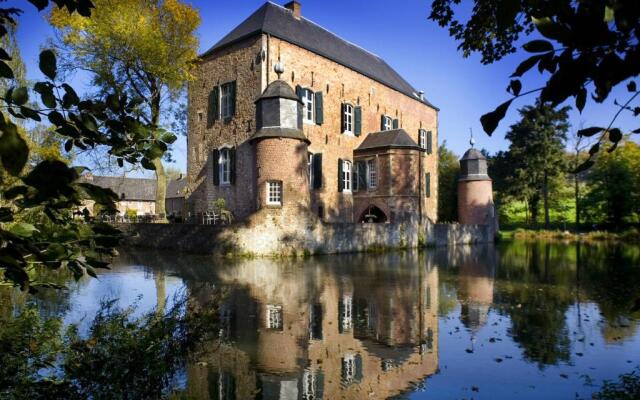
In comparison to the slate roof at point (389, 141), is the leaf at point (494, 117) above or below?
below

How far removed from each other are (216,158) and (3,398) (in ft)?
65.4

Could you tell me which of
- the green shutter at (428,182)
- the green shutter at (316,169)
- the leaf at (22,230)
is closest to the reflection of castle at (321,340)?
the leaf at (22,230)

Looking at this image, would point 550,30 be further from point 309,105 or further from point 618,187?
point 618,187

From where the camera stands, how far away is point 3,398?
2.94 m

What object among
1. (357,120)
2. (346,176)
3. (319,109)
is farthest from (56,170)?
(357,120)

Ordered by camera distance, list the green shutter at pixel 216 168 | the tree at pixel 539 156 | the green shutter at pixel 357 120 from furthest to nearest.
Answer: the tree at pixel 539 156 < the green shutter at pixel 357 120 < the green shutter at pixel 216 168

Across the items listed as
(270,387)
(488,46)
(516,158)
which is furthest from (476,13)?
(516,158)

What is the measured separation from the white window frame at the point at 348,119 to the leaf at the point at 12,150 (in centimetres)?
2397

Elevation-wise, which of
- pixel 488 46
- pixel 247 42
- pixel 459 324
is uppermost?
pixel 247 42

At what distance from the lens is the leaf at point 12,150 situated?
3.09ft

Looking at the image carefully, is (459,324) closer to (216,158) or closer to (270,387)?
(270,387)

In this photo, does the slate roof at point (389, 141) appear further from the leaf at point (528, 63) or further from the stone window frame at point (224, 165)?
the leaf at point (528, 63)

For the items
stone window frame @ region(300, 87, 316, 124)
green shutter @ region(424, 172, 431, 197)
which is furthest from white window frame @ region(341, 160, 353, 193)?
green shutter @ region(424, 172, 431, 197)

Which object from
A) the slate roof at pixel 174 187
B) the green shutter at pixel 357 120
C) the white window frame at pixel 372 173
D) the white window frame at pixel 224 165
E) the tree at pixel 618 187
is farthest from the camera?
the slate roof at pixel 174 187
